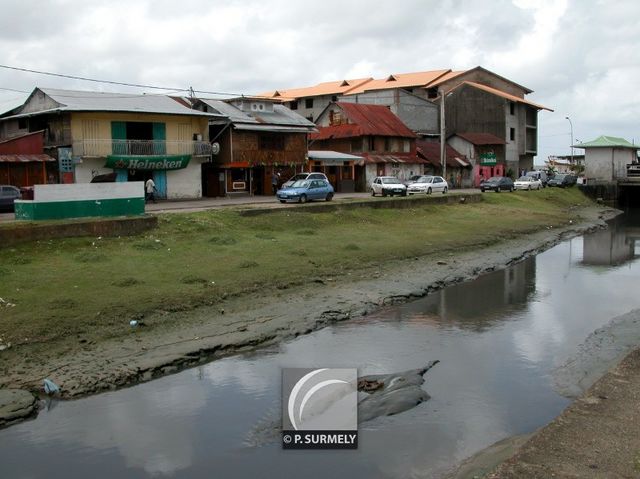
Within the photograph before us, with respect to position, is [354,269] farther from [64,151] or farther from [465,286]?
[64,151]

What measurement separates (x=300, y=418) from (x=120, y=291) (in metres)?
9.02

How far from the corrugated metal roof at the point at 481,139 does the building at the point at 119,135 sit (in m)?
36.2

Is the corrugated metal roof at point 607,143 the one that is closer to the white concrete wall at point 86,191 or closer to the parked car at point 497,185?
the parked car at point 497,185

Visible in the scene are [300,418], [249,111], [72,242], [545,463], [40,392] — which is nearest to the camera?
[545,463]

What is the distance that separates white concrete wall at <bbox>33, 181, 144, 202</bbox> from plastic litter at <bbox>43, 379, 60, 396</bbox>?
13374 millimetres

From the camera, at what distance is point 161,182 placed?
149 feet

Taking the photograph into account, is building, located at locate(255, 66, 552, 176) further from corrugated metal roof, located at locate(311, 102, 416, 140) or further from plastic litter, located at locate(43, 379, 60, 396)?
plastic litter, located at locate(43, 379, 60, 396)

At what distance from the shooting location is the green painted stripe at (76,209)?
24.9 meters

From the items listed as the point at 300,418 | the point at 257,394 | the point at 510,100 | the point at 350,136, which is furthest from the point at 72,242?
the point at 510,100

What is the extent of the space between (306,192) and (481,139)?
40047 mm

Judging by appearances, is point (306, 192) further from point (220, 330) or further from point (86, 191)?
point (220, 330)

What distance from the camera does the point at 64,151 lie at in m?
40.6

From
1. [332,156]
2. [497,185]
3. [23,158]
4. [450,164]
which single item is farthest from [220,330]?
[450,164]

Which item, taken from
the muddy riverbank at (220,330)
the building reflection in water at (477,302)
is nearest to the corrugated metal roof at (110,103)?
the muddy riverbank at (220,330)
